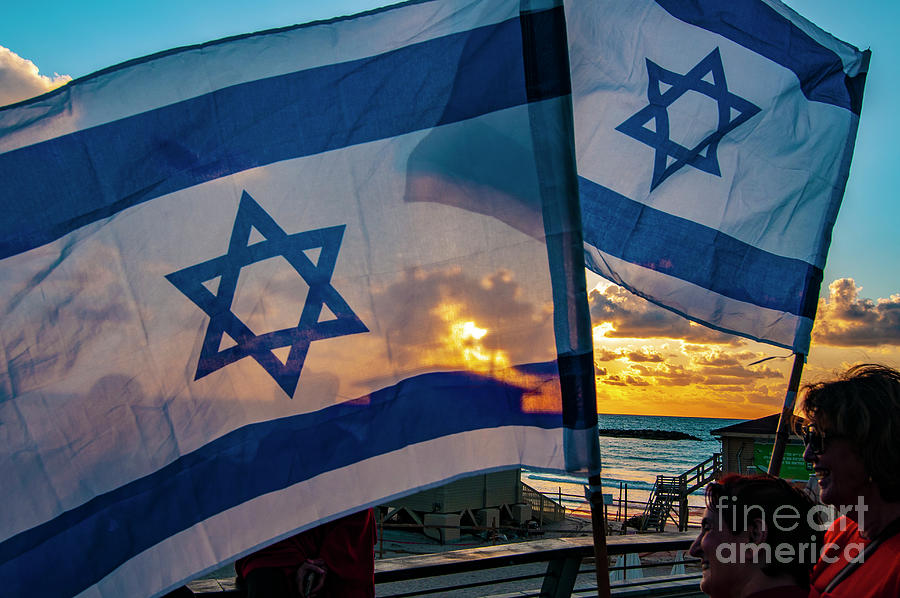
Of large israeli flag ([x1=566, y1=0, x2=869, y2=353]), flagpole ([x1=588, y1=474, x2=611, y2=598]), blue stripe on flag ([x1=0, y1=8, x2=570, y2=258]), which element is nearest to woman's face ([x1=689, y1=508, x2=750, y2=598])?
flagpole ([x1=588, y1=474, x2=611, y2=598])

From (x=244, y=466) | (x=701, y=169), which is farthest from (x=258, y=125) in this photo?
(x=701, y=169)

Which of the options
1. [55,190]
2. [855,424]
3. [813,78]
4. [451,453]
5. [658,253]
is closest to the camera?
[855,424]

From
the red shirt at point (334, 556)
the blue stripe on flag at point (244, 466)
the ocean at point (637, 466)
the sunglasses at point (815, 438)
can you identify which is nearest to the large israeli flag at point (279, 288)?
the blue stripe on flag at point (244, 466)

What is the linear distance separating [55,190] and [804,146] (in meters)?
3.71

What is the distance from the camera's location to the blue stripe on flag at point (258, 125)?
216cm

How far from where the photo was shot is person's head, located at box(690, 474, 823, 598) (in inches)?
74.4

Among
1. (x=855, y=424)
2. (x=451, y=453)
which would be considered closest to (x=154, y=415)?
(x=451, y=453)

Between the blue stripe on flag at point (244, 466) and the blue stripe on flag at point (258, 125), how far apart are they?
83 centimetres

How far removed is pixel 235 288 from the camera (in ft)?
7.36

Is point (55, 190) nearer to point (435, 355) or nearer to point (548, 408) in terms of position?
point (435, 355)

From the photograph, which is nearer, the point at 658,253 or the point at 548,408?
the point at 548,408

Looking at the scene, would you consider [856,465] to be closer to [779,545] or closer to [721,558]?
[779,545]

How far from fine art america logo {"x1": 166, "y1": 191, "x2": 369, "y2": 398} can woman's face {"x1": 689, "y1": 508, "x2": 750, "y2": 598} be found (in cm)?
122

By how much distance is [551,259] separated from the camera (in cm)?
Result: 244
